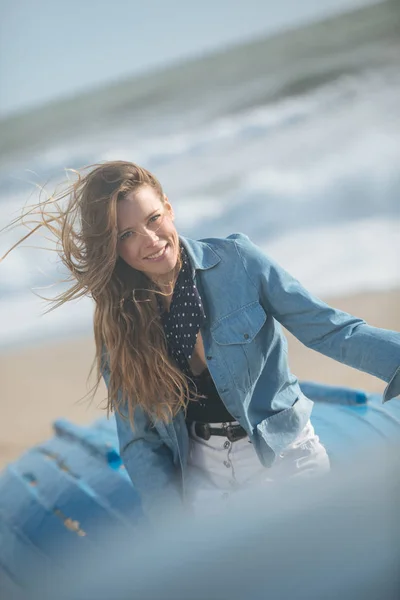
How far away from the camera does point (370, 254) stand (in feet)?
9.91

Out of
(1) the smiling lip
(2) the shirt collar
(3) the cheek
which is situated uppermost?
(3) the cheek

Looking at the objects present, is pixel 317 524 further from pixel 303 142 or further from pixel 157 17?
pixel 303 142

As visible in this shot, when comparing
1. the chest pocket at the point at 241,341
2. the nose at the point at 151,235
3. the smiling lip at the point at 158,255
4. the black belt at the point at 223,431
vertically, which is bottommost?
the black belt at the point at 223,431

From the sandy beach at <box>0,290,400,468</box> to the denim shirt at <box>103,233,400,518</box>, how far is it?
59cm

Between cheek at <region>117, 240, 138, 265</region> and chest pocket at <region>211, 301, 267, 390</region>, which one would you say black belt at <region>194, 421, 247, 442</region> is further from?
cheek at <region>117, 240, 138, 265</region>

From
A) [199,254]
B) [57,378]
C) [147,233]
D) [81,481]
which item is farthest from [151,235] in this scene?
[57,378]

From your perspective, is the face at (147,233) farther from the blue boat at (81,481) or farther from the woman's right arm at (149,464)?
the blue boat at (81,481)

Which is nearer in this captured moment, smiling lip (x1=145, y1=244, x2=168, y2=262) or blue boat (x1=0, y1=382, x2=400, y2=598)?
smiling lip (x1=145, y1=244, x2=168, y2=262)

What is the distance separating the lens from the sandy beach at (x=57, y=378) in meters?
2.68

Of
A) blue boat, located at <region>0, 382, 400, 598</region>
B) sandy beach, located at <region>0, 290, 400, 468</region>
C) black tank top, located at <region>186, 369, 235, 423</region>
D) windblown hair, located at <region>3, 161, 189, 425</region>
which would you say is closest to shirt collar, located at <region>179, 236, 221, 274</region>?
windblown hair, located at <region>3, 161, 189, 425</region>

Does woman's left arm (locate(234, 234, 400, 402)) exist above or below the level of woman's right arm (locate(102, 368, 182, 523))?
above

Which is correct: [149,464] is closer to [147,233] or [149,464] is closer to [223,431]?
[223,431]

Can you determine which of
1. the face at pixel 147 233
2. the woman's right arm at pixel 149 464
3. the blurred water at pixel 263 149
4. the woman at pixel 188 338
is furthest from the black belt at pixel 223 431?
the blurred water at pixel 263 149

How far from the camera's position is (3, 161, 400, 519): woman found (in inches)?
57.7
